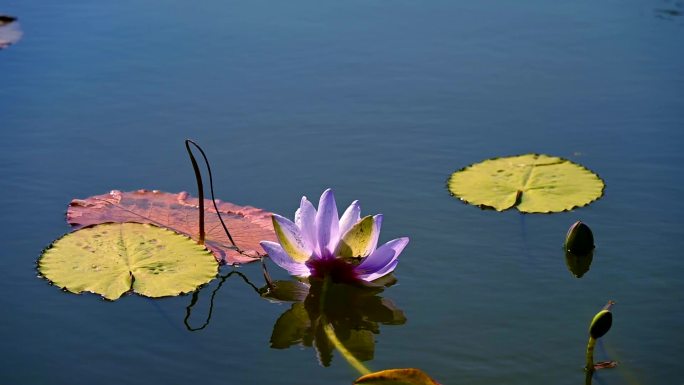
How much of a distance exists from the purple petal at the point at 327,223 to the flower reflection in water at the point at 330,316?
0.42 ft

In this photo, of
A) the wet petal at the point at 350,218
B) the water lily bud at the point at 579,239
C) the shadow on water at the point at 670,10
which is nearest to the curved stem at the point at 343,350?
the wet petal at the point at 350,218

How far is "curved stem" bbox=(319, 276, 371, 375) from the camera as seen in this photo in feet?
7.35

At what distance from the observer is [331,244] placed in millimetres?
2521

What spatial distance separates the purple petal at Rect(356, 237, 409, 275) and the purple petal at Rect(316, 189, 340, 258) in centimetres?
10

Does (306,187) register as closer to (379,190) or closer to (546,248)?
(379,190)

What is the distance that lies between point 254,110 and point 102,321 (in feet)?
5.11

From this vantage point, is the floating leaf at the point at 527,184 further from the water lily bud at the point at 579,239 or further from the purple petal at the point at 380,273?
the purple petal at the point at 380,273

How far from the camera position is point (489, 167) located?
3.28m

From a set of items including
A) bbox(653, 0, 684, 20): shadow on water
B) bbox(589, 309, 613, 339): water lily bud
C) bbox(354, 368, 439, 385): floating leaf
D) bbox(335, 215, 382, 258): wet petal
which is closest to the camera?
bbox(354, 368, 439, 385): floating leaf

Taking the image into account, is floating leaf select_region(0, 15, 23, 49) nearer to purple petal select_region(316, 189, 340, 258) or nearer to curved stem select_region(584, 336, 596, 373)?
purple petal select_region(316, 189, 340, 258)

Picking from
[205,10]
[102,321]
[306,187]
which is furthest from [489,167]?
[205,10]

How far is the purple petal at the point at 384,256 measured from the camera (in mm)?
2510

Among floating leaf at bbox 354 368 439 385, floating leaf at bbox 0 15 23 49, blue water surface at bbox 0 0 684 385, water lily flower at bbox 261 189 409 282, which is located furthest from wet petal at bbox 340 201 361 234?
floating leaf at bbox 0 15 23 49

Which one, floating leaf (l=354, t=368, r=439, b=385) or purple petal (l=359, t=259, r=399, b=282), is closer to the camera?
floating leaf (l=354, t=368, r=439, b=385)
